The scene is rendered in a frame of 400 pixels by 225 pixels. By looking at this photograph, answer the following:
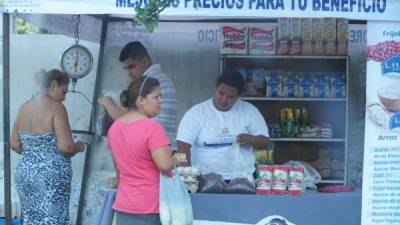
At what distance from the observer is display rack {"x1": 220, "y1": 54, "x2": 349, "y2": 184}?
9070 millimetres

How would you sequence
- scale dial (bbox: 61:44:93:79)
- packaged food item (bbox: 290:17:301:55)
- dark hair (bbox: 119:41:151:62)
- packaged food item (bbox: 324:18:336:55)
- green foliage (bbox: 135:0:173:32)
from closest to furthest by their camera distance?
green foliage (bbox: 135:0:173:32) → dark hair (bbox: 119:41:151:62) → packaged food item (bbox: 324:18:336:55) → packaged food item (bbox: 290:17:301:55) → scale dial (bbox: 61:44:93:79)

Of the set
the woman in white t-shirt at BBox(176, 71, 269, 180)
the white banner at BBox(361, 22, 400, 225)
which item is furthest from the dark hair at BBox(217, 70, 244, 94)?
the white banner at BBox(361, 22, 400, 225)

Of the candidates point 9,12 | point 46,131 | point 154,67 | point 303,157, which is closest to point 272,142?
point 303,157

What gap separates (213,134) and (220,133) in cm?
6

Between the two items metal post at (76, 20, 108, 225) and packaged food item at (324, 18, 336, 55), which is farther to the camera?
metal post at (76, 20, 108, 225)

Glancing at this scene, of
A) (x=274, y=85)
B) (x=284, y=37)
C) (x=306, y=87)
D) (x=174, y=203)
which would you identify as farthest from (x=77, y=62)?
(x=174, y=203)

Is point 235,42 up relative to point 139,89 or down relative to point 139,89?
up

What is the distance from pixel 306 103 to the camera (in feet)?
30.6

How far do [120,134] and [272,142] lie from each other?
150 inches

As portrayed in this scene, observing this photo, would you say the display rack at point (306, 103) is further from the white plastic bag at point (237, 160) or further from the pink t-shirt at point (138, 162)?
the pink t-shirt at point (138, 162)

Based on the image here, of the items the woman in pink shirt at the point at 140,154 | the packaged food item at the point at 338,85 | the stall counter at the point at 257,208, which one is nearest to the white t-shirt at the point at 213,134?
the stall counter at the point at 257,208

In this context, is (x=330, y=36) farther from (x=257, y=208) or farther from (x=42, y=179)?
(x=42, y=179)

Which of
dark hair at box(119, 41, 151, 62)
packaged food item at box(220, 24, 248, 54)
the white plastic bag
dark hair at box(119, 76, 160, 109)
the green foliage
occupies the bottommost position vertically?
the white plastic bag

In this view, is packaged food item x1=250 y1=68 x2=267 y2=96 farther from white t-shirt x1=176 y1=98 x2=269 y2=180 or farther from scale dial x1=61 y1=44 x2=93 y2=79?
white t-shirt x1=176 y1=98 x2=269 y2=180
